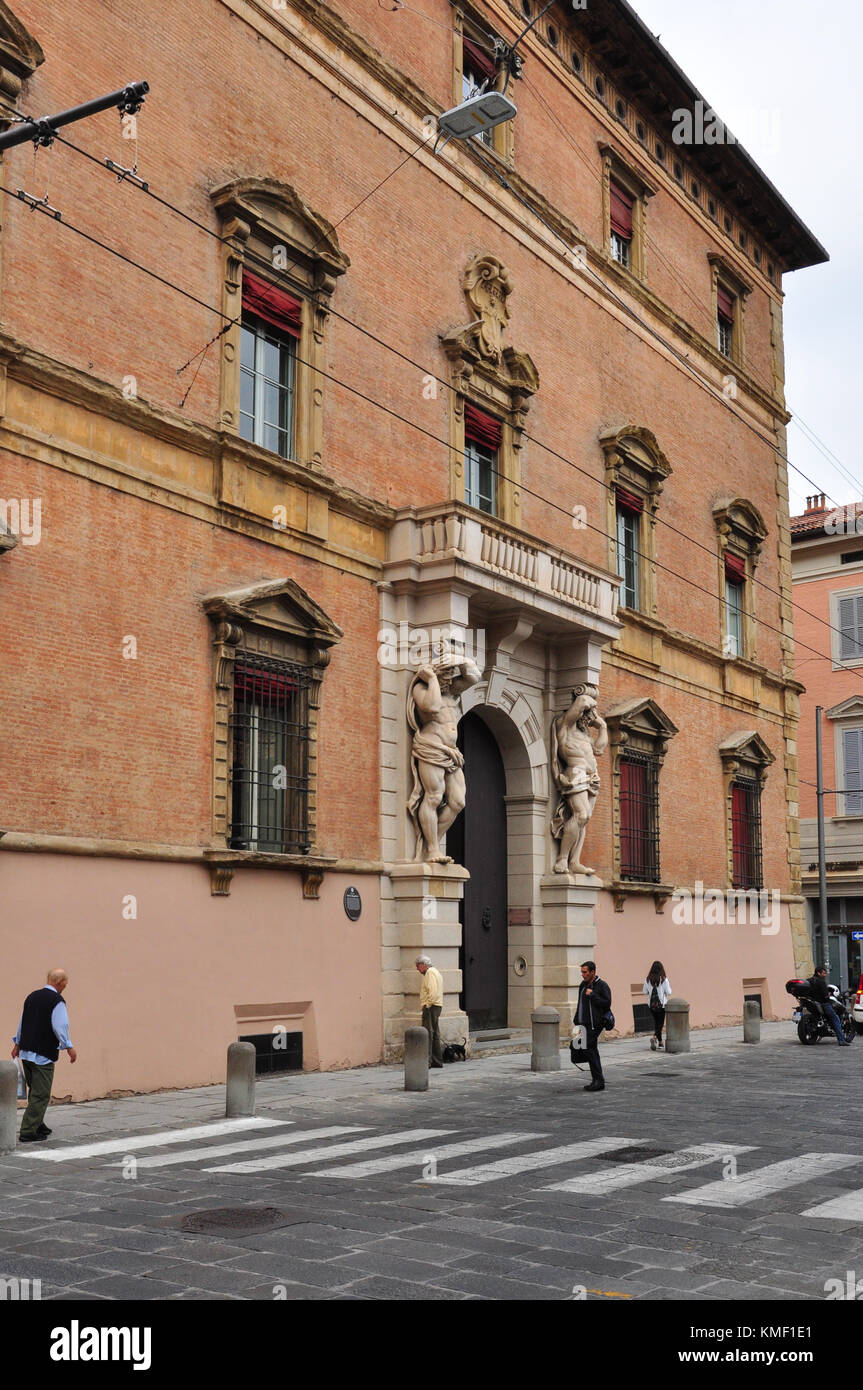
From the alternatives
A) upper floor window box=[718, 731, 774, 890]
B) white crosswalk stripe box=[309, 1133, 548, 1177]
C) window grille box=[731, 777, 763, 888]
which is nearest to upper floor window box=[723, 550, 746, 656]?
upper floor window box=[718, 731, 774, 890]

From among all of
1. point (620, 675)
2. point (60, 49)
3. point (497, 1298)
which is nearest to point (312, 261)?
point (60, 49)

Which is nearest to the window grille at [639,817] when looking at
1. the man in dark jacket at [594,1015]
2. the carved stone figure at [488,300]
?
the carved stone figure at [488,300]

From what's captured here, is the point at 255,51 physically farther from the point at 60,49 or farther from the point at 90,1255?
the point at 90,1255

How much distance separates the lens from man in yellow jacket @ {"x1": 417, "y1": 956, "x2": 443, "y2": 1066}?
56.9 ft

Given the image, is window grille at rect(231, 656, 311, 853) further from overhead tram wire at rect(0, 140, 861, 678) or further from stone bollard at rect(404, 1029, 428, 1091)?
overhead tram wire at rect(0, 140, 861, 678)

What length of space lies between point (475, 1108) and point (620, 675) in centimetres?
1249

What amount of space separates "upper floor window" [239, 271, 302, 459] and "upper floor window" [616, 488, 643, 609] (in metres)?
9.42

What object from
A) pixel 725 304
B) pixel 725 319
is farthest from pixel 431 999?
pixel 725 304

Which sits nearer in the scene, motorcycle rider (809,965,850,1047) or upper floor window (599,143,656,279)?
motorcycle rider (809,965,850,1047)

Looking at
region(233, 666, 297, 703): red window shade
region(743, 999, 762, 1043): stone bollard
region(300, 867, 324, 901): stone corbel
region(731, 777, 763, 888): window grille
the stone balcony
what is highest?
the stone balcony

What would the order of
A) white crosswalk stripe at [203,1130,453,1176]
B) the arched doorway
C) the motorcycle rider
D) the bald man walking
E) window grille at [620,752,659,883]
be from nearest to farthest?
white crosswalk stripe at [203,1130,453,1176], the bald man walking, the arched doorway, the motorcycle rider, window grille at [620,752,659,883]

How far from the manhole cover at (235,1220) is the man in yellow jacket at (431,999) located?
28.8 ft

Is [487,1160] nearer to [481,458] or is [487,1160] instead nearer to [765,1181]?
[765,1181]
